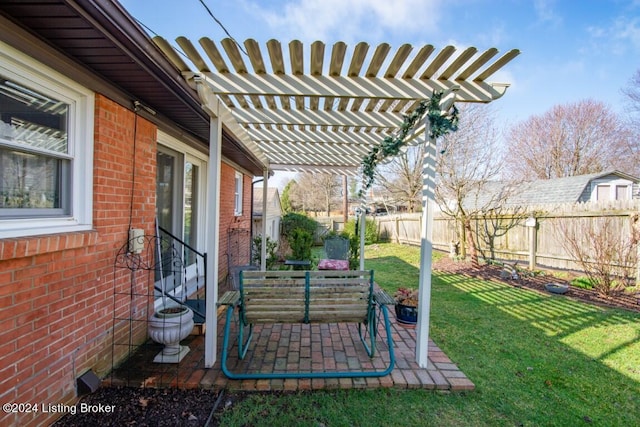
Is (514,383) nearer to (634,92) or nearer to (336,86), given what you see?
(336,86)

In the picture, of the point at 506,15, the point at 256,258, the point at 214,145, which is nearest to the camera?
the point at 214,145

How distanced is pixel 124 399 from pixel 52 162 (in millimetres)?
1905

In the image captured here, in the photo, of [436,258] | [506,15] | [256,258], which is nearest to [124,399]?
[256,258]

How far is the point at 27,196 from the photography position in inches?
82.1

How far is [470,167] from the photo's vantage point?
344 inches

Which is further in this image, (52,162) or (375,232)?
(375,232)

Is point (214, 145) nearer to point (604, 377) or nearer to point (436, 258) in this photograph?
point (604, 377)

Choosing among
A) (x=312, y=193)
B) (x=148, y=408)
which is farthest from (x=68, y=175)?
(x=312, y=193)

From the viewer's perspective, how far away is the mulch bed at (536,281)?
5.38 m

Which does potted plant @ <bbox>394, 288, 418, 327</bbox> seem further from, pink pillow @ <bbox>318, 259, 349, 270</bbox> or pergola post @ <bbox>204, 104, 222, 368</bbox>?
pergola post @ <bbox>204, 104, 222, 368</bbox>

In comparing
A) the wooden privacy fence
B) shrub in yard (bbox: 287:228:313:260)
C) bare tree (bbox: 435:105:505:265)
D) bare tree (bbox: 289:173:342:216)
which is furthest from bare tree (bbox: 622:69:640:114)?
bare tree (bbox: 289:173:342:216)

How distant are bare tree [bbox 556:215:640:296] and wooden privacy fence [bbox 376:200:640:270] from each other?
0.12 feet

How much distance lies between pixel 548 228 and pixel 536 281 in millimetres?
1842

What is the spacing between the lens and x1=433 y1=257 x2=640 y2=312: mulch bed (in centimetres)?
538
